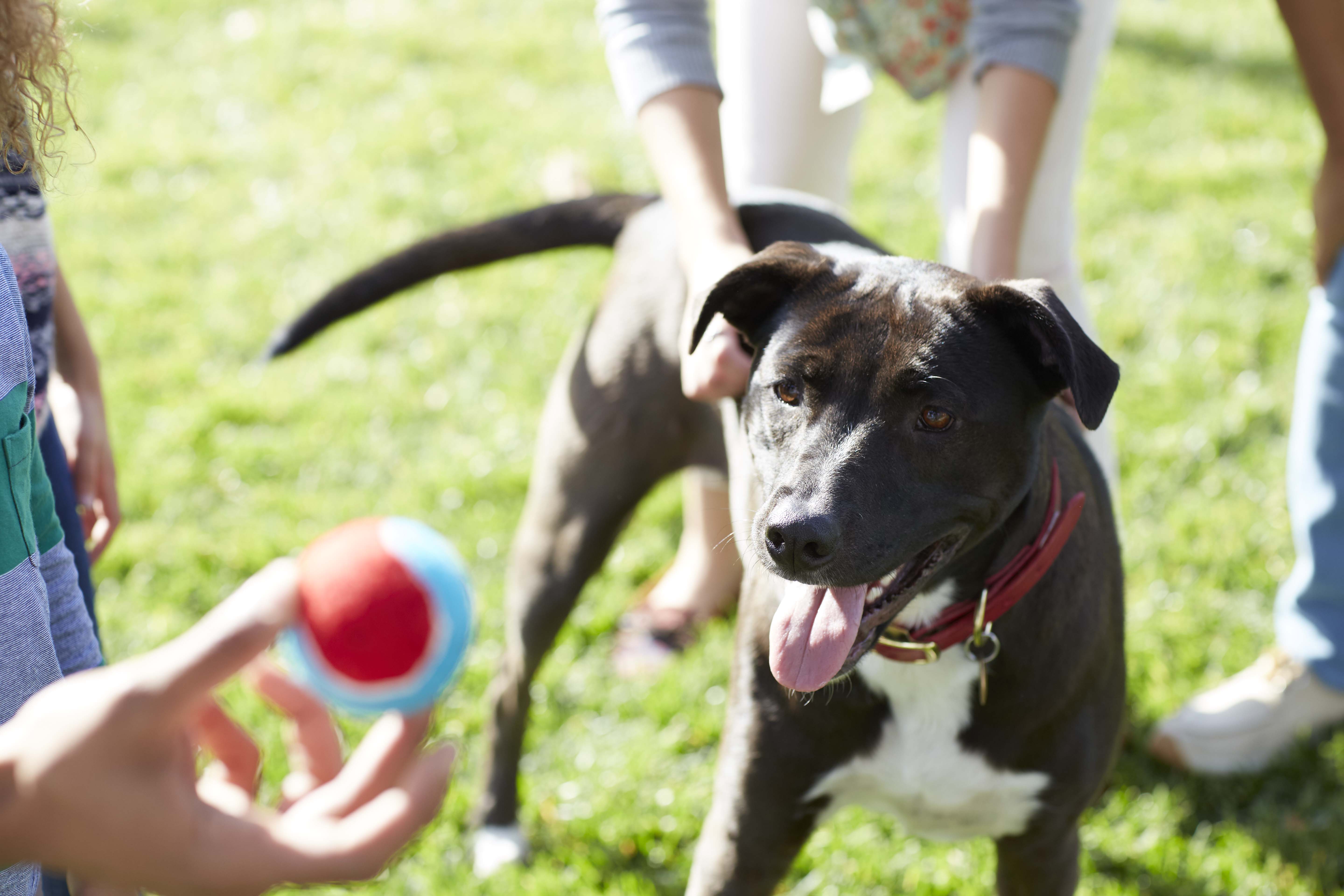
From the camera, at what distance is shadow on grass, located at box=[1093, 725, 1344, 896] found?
286 cm

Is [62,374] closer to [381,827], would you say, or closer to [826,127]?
[381,827]

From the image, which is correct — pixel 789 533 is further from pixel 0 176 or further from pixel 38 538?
pixel 0 176

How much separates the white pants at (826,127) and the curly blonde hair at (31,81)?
1.58m

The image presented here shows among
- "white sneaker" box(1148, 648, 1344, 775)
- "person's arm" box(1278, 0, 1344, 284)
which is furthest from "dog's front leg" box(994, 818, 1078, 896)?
"person's arm" box(1278, 0, 1344, 284)

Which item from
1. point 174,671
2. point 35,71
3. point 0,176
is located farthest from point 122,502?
point 174,671

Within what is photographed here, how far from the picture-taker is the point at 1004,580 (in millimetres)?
2082

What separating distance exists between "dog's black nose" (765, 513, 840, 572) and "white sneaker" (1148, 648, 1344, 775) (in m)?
1.82

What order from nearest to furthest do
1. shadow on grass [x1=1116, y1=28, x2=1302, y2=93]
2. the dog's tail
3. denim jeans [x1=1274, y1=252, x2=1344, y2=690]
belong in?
denim jeans [x1=1274, y1=252, x2=1344, y2=690] → the dog's tail → shadow on grass [x1=1116, y1=28, x2=1302, y2=93]

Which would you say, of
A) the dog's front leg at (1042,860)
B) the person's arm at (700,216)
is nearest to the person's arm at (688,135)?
the person's arm at (700,216)

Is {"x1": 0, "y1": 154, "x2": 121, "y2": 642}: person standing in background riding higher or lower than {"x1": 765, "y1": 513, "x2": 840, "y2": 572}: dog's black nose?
higher

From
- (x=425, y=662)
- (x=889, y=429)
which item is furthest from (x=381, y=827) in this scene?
(x=889, y=429)

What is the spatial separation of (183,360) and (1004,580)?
161 inches

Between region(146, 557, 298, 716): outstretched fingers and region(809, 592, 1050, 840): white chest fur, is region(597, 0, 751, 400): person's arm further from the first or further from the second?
region(146, 557, 298, 716): outstretched fingers

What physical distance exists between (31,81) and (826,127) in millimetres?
2048
